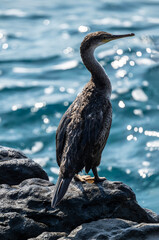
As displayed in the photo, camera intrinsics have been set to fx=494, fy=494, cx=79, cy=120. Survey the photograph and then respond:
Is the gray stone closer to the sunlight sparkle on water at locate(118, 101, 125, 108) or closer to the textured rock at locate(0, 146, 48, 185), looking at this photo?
the textured rock at locate(0, 146, 48, 185)

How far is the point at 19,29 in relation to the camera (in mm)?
17703

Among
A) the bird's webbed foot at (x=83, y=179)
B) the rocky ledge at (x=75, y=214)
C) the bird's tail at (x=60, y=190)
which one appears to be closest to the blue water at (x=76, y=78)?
the bird's webbed foot at (x=83, y=179)

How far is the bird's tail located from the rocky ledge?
0.17 meters

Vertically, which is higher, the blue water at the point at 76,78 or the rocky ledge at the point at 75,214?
the blue water at the point at 76,78

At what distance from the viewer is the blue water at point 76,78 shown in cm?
1191

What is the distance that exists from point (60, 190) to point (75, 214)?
0.31 meters

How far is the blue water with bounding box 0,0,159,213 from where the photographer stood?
11914 millimetres

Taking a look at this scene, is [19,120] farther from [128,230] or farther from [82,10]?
[128,230]

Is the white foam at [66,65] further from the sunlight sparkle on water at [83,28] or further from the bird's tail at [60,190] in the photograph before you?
the bird's tail at [60,190]

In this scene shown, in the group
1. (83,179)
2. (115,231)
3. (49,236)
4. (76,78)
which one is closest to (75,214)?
(49,236)

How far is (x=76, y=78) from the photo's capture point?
573 inches

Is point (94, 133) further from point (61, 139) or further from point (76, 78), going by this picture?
point (76, 78)

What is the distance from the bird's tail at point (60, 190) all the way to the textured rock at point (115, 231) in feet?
1.21

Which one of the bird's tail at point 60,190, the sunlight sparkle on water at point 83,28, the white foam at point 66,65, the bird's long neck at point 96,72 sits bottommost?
the bird's tail at point 60,190
